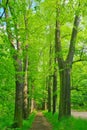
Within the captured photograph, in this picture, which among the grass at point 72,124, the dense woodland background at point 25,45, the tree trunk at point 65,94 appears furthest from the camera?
the tree trunk at point 65,94

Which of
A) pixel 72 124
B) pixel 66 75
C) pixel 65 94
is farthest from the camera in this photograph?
pixel 66 75

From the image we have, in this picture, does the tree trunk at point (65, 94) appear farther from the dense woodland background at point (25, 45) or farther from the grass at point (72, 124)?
the grass at point (72, 124)

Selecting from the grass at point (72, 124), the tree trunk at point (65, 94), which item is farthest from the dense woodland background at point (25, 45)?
the grass at point (72, 124)

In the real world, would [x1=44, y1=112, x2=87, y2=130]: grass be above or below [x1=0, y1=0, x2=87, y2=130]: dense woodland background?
below

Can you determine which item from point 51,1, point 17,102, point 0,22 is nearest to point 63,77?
point 17,102

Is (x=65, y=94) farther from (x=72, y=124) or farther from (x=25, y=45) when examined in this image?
(x=72, y=124)

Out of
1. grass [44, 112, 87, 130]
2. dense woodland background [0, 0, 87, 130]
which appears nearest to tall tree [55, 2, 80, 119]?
dense woodland background [0, 0, 87, 130]

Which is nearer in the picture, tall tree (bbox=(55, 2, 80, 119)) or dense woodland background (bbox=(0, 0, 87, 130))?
dense woodland background (bbox=(0, 0, 87, 130))

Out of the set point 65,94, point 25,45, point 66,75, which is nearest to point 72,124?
point 65,94

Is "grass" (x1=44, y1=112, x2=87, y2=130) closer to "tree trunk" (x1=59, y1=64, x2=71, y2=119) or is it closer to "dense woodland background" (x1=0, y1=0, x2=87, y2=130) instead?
"tree trunk" (x1=59, y1=64, x2=71, y2=119)

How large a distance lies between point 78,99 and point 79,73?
65.3 feet

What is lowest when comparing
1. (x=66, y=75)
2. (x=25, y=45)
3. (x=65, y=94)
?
(x=65, y=94)

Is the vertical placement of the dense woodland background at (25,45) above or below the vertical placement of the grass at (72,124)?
above

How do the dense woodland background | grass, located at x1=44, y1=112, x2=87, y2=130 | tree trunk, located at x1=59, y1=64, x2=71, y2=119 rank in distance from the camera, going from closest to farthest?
the dense woodland background → grass, located at x1=44, y1=112, x2=87, y2=130 → tree trunk, located at x1=59, y1=64, x2=71, y2=119
